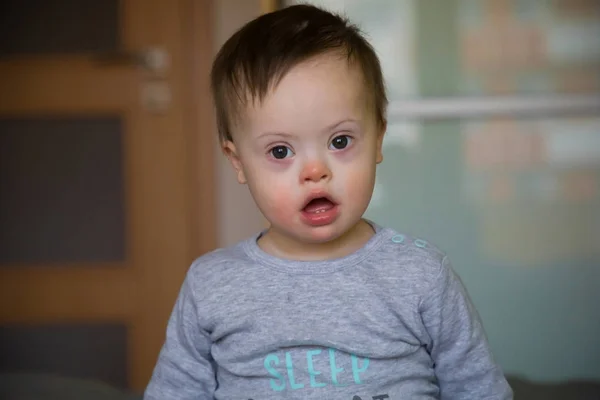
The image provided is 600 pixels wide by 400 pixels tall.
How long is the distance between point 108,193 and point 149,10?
691 millimetres

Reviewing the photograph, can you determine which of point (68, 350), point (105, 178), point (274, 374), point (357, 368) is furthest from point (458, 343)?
point (68, 350)

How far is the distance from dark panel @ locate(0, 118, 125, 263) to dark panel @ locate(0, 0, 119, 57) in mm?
267

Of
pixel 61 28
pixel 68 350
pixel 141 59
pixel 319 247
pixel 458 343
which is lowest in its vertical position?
pixel 68 350

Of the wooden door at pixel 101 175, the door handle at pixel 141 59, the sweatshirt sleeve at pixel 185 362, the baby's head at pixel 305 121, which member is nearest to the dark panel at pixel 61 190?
the wooden door at pixel 101 175

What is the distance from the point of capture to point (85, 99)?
272cm

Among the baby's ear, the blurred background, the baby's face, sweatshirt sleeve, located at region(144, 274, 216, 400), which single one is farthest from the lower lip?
Result: the blurred background

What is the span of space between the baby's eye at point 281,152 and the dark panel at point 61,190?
1920 mm

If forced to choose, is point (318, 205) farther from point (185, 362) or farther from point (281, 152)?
point (185, 362)

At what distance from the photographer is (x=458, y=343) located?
Result: 99 cm

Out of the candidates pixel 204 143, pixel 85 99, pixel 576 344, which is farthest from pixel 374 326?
pixel 85 99

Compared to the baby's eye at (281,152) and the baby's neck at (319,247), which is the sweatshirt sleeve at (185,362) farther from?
the baby's eye at (281,152)

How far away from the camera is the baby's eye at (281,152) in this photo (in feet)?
3.04

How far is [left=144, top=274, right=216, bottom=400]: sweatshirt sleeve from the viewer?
41.3 inches

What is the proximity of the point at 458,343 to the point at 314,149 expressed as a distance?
326 mm
